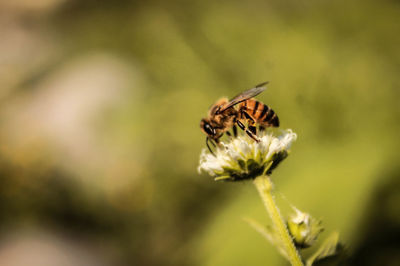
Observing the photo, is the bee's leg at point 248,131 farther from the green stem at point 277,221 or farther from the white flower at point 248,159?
the green stem at point 277,221

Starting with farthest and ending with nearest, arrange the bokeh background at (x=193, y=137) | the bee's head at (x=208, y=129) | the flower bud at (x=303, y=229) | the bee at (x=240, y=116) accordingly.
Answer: the bokeh background at (x=193, y=137)
the bee's head at (x=208, y=129)
the bee at (x=240, y=116)
the flower bud at (x=303, y=229)

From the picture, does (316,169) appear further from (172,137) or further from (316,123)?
(172,137)

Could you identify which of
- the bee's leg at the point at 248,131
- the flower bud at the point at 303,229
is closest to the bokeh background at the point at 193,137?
the bee's leg at the point at 248,131

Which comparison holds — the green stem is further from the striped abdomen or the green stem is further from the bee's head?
the bee's head

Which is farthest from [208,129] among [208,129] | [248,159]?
[248,159]

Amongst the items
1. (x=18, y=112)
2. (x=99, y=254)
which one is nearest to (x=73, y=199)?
(x=99, y=254)

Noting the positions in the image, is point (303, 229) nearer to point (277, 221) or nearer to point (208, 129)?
point (277, 221)
